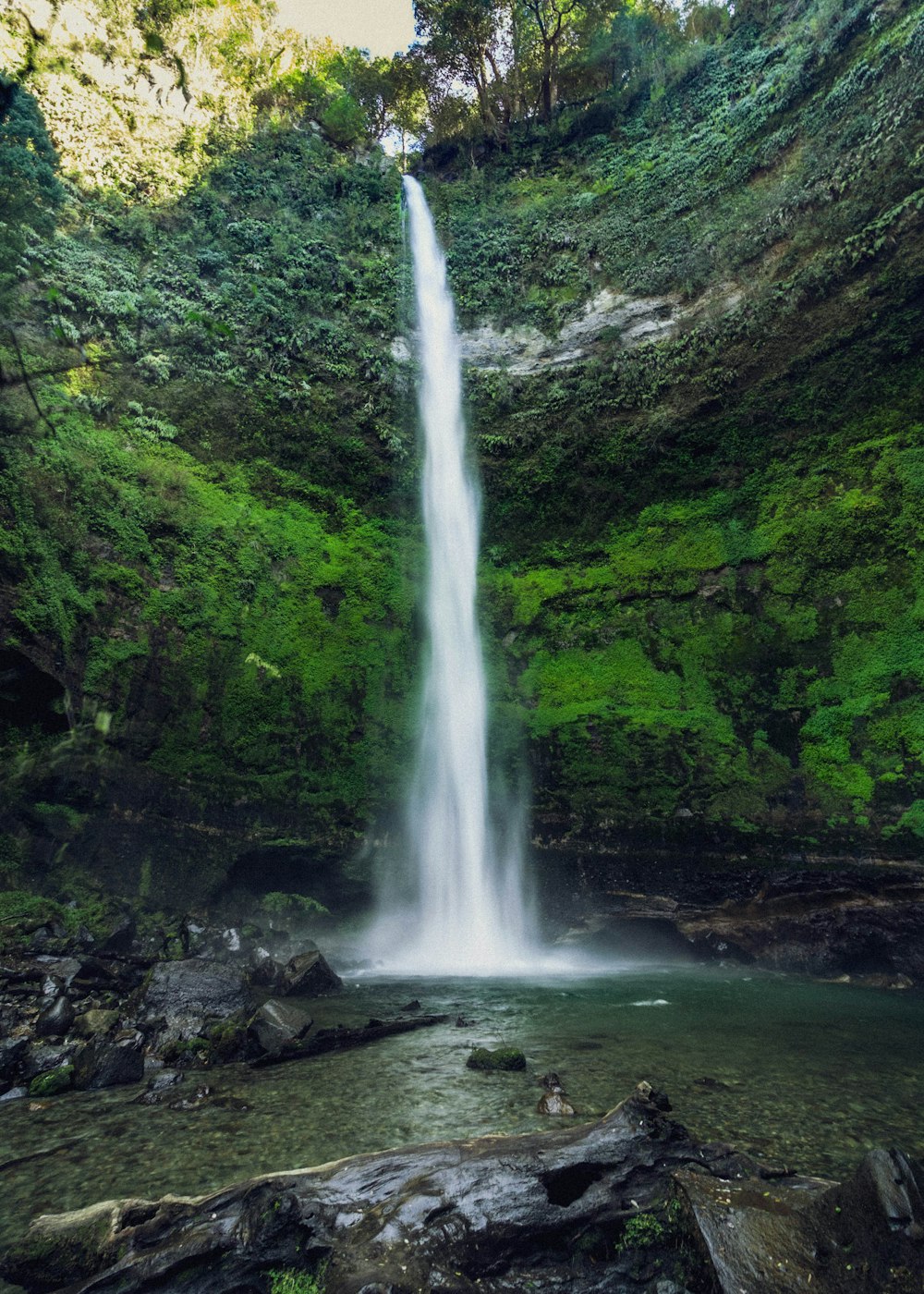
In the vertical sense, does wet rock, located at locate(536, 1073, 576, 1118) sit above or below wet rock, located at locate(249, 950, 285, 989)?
above

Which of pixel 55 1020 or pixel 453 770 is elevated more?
pixel 453 770

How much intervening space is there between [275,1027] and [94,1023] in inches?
75.5

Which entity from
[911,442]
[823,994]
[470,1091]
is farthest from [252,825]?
[911,442]

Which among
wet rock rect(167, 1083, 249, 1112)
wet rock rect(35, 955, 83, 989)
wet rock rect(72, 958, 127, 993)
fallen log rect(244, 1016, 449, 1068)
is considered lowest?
fallen log rect(244, 1016, 449, 1068)

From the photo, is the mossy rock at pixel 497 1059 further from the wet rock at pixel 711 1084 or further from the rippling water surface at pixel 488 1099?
the wet rock at pixel 711 1084

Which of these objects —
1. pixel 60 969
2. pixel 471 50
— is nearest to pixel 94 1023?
pixel 60 969

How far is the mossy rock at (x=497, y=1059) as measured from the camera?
561 cm

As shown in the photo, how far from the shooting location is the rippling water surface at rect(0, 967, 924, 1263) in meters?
3.89

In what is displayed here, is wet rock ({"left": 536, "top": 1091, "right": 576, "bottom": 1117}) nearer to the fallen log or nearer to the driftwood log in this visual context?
the driftwood log

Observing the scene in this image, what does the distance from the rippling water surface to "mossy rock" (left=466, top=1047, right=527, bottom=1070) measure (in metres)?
0.13

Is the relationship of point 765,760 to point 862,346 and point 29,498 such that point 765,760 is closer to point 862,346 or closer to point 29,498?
point 862,346

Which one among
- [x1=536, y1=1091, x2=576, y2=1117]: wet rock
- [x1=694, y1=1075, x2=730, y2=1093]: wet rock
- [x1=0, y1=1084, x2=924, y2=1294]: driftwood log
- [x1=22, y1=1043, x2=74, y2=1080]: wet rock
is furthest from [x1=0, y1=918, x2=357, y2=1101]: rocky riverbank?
[x1=694, y1=1075, x2=730, y2=1093]: wet rock

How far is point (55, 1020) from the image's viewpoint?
646 cm

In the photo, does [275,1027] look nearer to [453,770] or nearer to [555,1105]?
[555,1105]
